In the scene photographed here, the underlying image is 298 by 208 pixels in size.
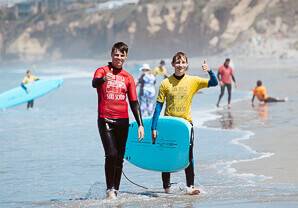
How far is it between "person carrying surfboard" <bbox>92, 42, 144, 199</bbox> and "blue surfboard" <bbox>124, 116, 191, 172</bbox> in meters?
0.44

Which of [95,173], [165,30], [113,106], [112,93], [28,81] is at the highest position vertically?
[165,30]

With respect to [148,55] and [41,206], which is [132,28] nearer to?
[148,55]

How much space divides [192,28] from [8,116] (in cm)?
5595

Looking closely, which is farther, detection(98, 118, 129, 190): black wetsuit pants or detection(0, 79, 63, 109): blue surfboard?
detection(0, 79, 63, 109): blue surfboard

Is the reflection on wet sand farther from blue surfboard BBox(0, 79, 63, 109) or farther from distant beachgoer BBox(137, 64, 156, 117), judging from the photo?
blue surfboard BBox(0, 79, 63, 109)

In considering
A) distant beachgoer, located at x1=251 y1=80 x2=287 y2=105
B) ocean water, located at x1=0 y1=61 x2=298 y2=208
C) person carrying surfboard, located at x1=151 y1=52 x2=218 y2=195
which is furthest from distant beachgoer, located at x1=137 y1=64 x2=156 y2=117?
person carrying surfboard, located at x1=151 y1=52 x2=218 y2=195

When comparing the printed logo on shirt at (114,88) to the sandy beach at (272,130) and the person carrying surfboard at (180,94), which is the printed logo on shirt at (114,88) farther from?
the sandy beach at (272,130)

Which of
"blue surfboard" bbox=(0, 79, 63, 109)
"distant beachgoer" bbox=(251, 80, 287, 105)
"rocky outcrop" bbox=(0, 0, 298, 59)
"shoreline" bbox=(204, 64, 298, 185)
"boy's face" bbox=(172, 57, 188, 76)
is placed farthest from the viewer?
"rocky outcrop" bbox=(0, 0, 298, 59)

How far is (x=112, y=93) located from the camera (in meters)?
7.01

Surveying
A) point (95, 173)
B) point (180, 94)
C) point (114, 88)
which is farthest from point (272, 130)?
point (114, 88)

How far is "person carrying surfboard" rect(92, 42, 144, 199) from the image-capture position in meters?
7.01

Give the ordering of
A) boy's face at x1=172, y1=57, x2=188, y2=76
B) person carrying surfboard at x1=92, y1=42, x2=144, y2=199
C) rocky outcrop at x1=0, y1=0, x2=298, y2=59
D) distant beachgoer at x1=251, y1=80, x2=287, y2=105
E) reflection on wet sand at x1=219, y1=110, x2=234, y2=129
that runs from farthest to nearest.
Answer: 1. rocky outcrop at x1=0, y1=0, x2=298, y2=59
2. distant beachgoer at x1=251, y1=80, x2=287, y2=105
3. reflection on wet sand at x1=219, y1=110, x2=234, y2=129
4. boy's face at x1=172, y1=57, x2=188, y2=76
5. person carrying surfboard at x1=92, y1=42, x2=144, y2=199

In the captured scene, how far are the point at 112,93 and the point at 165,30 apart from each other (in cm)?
7158

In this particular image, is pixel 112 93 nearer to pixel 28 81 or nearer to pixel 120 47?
pixel 120 47
